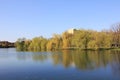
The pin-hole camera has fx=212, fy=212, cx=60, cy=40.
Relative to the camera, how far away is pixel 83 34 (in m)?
55.7

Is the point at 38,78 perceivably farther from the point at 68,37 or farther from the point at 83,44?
the point at 68,37

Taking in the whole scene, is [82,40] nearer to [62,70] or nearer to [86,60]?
[86,60]

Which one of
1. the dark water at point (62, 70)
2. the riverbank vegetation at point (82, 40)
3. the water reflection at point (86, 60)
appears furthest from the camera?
the riverbank vegetation at point (82, 40)

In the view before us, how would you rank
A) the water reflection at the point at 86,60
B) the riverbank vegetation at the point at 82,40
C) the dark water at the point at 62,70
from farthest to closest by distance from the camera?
the riverbank vegetation at the point at 82,40
the water reflection at the point at 86,60
the dark water at the point at 62,70

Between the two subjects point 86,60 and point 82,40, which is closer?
point 86,60

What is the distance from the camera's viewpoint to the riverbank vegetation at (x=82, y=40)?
2120 inches

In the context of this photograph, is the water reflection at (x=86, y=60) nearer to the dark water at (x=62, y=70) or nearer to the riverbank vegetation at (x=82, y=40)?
the dark water at (x=62, y=70)

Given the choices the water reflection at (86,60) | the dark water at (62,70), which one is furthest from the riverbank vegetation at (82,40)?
the dark water at (62,70)

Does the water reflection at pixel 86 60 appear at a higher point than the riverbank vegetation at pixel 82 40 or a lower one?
lower

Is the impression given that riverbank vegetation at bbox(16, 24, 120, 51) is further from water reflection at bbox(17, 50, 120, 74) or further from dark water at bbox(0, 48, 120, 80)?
dark water at bbox(0, 48, 120, 80)

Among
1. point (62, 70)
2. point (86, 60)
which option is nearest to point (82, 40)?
point (86, 60)

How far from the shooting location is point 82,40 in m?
54.6

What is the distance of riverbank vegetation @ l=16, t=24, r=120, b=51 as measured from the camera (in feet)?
177

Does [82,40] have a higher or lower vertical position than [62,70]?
higher
